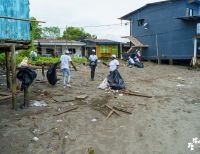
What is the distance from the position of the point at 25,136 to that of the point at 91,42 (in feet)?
88.9

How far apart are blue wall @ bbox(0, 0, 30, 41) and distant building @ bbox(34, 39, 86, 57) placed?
2051cm

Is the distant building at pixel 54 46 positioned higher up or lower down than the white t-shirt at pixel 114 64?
higher up

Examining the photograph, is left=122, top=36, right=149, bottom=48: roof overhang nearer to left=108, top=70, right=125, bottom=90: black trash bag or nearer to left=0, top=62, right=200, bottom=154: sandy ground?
left=108, top=70, right=125, bottom=90: black trash bag

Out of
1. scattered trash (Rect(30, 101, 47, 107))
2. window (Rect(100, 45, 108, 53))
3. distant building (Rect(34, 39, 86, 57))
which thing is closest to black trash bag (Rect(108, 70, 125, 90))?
scattered trash (Rect(30, 101, 47, 107))

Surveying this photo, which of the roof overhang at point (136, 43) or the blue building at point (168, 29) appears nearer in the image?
the blue building at point (168, 29)

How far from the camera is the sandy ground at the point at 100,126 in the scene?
6621 millimetres

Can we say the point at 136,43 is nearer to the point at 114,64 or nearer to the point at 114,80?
the point at 114,64

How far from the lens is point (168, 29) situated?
25141 millimetres

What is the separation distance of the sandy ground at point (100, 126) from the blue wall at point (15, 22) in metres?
2.17

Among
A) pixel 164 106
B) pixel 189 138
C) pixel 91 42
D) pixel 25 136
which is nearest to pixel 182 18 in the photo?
pixel 91 42

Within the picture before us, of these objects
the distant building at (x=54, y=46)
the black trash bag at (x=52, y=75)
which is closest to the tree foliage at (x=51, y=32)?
the distant building at (x=54, y=46)

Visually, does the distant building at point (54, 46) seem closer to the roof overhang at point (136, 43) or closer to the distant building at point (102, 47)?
the distant building at point (102, 47)

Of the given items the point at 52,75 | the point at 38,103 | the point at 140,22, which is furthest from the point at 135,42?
the point at 38,103

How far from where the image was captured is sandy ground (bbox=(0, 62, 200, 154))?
6.62m
